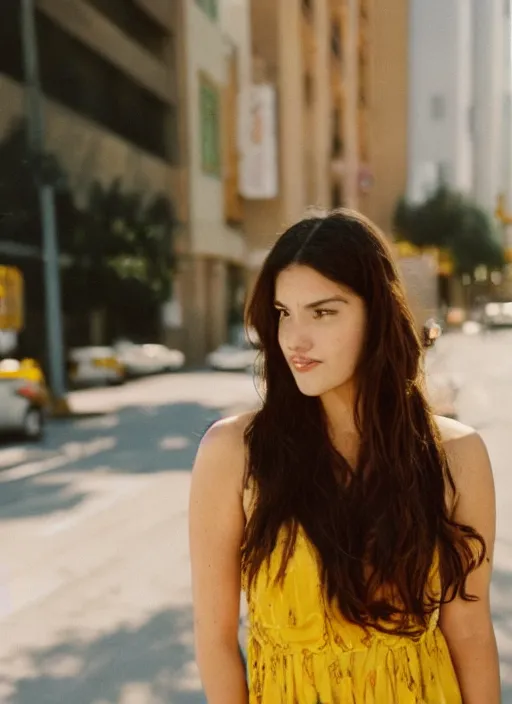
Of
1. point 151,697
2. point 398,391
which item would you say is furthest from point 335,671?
point 151,697

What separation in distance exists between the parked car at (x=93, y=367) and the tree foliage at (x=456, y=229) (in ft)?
127

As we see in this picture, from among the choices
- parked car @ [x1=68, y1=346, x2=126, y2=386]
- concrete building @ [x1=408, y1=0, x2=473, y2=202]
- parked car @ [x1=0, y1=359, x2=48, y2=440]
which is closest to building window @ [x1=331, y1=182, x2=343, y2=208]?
concrete building @ [x1=408, y1=0, x2=473, y2=202]

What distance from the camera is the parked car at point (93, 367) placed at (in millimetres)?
23328

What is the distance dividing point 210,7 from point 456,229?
2912 cm

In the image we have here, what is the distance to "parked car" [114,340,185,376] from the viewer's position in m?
26.5

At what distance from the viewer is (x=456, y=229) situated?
5875 centimetres

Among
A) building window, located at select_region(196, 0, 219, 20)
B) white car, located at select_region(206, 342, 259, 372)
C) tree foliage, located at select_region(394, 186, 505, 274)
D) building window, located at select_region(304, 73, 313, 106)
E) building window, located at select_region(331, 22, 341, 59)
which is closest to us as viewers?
white car, located at select_region(206, 342, 259, 372)

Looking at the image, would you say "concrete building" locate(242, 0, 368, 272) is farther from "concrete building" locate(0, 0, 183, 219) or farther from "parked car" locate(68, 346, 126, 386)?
"parked car" locate(68, 346, 126, 386)

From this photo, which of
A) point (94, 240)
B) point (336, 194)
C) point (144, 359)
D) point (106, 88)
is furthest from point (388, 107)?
point (94, 240)

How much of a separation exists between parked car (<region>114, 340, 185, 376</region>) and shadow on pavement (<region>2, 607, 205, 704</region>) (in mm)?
21006

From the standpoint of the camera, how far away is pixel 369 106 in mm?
64062

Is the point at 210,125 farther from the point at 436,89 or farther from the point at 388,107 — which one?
the point at 436,89

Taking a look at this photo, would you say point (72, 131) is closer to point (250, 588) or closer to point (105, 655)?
point (105, 655)

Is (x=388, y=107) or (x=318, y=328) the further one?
(x=388, y=107)
